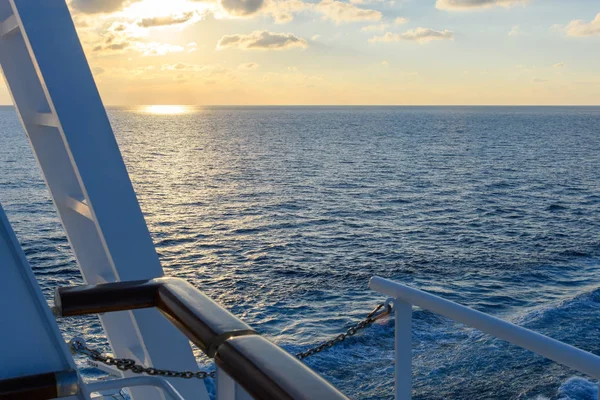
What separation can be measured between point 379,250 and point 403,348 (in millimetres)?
20063

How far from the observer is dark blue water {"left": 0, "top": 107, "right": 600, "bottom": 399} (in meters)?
12.4

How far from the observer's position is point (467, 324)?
160 cm

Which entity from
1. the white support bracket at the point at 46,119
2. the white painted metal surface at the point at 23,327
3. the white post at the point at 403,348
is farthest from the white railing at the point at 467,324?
the white support bracket at the point at 46,119

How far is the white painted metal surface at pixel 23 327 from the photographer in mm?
739

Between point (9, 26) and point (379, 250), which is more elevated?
point (9, 26)

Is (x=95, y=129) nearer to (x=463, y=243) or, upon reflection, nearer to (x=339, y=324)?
(x=339, y=324)

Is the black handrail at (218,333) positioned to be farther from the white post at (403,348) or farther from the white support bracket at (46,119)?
the white support bracket at (46,119)

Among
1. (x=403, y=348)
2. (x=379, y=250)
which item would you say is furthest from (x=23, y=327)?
(x=379, y=250)

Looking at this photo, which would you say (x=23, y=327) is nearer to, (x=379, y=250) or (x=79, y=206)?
(x=79, y=206)

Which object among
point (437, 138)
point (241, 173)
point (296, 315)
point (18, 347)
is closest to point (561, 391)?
point (296, 315)

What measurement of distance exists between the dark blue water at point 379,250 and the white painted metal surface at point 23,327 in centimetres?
1083

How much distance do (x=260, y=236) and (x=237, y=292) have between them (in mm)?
7061

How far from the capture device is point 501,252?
2153 centimetres

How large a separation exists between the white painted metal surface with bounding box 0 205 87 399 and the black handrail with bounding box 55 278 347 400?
18 cm
